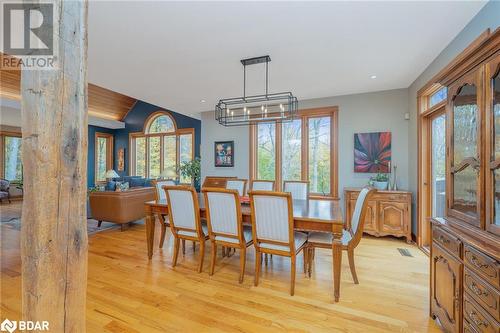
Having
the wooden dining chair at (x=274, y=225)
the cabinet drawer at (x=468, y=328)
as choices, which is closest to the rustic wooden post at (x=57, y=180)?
the wooden dining chair at (x=274, y=225)

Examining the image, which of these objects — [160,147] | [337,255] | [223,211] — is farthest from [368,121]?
[160,147]

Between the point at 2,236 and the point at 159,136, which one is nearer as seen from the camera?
the point at 2,236

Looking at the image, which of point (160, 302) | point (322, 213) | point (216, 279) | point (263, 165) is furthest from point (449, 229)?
point (263, 165)

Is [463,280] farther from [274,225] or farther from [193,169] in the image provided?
[193,169]

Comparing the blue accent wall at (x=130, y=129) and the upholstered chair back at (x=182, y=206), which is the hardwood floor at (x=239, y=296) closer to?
the upholstered chair back at (x=182, y=206)

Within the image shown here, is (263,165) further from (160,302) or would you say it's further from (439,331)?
(439,331)

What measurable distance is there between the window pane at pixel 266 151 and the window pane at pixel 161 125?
12.9 ft

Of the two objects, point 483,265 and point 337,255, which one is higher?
point 483,265

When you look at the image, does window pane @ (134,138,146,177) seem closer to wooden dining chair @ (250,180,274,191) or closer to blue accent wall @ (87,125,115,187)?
blue accent wall @ (87,125,115,187)

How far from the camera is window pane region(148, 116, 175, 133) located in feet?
26.8

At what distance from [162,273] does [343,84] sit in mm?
3873

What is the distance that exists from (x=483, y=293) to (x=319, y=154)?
3.72 m

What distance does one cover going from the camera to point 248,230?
9.68 ft

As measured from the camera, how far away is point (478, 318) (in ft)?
4.33
